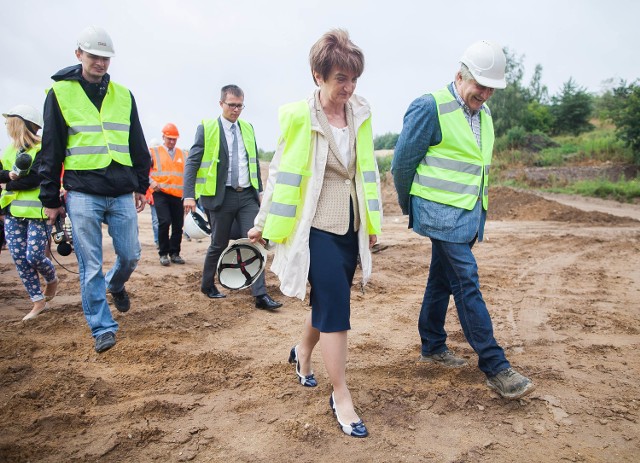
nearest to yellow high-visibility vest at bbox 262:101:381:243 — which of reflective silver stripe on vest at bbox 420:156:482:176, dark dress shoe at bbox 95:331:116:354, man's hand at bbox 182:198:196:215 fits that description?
reflective silver stripe on vest at bbox 420:156:482:176

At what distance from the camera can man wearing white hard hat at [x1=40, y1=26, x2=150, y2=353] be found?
3.77 m

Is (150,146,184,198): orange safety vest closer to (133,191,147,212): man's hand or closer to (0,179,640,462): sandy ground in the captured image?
(0,179,640,462): sandy ground

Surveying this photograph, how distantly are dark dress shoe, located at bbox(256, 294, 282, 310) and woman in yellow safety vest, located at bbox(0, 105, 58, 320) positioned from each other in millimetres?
2076

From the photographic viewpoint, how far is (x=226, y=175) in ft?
17.7

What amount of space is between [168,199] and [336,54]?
5.74m

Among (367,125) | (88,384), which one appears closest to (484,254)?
(367,125)

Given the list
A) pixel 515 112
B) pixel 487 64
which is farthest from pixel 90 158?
pixel 515 112

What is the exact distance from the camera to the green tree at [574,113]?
34.3 metres

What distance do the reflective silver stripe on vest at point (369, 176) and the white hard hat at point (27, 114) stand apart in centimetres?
345

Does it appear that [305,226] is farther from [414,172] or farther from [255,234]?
[414,172]

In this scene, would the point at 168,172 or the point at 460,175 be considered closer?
the point at 460,175

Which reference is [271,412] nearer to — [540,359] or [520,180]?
[540,359]

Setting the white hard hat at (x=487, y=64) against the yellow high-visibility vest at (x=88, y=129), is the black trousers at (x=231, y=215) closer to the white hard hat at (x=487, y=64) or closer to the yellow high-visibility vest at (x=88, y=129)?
the yellow high-visibility vest at (x=88, y=129)

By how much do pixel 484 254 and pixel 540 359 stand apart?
184 inches
